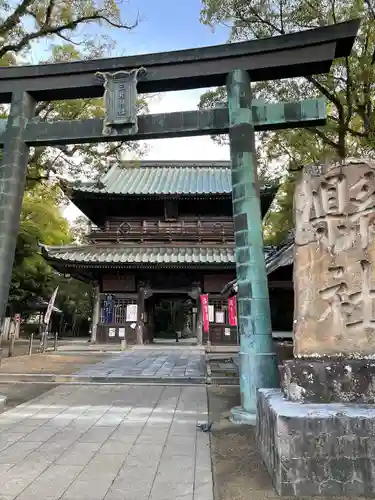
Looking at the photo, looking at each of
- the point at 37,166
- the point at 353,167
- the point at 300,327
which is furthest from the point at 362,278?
the point at 37,166

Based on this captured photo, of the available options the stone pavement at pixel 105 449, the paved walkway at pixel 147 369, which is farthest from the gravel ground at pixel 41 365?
the stone pavement at pixel 105 449

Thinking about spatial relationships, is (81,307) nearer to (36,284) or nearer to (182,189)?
(36,284)

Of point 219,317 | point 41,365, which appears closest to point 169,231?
point 219,317

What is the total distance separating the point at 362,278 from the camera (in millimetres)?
3771

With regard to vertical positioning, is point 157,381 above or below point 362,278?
below

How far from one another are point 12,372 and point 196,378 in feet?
15.1

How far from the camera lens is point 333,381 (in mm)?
3479

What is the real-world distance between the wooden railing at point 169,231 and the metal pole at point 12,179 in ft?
43.8

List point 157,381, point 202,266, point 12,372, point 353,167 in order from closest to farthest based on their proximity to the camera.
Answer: point 353,167, point 157,381, point 12,372, point 202,266

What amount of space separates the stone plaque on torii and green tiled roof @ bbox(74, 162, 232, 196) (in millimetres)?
10751

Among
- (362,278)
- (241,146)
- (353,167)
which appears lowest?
(362,278)

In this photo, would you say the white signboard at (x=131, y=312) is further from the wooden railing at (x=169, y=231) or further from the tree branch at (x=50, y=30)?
the tree branch at (x=50, y=30)

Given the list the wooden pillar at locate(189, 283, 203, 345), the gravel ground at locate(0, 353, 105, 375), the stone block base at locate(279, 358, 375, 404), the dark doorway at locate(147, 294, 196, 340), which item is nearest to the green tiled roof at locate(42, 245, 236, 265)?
the wooden pillar at locate(189, 283, 203, 345)

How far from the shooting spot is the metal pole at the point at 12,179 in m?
6.16
